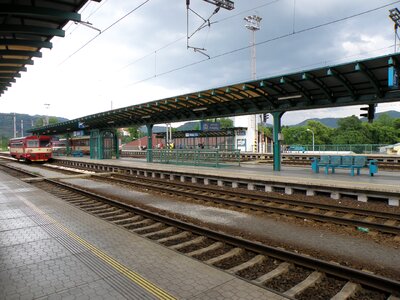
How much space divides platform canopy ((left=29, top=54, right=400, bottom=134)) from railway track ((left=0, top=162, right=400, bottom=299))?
7904 mm

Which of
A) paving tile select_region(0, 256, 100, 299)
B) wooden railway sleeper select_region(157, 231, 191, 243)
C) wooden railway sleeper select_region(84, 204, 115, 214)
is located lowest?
wooden railway sleeper select_region(84, 204, 115, 214)

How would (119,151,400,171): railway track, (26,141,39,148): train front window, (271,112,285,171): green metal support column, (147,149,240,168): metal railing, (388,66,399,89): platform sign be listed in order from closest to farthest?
(388,66,399,89): platform sign → (271,112,285,171): green metal support column → (147,149,240,168): metal railing → (119,151,400,171): railway track → (26,141,39,148): train front window

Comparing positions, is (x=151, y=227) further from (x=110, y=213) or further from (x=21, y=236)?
(x=21, y=236)

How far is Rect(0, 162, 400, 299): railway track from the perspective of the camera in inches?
154

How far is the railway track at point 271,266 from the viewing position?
390 centimetres

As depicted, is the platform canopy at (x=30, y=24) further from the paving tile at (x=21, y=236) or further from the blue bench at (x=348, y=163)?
the blue bench at (x=348, y=163)

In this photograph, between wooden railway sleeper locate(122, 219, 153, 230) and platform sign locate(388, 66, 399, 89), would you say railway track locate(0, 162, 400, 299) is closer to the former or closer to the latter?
wooden railway sleeper locate(122, 219, 153, 230)

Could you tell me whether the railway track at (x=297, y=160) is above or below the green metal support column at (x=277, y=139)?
below

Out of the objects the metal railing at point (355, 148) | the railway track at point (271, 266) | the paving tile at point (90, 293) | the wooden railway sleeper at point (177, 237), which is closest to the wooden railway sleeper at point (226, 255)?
the railway track at point (271, 266)

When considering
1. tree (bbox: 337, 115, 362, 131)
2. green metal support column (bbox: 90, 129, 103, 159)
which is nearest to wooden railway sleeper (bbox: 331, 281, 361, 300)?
green metal support column (bbox: 90, 129, 103, 159)

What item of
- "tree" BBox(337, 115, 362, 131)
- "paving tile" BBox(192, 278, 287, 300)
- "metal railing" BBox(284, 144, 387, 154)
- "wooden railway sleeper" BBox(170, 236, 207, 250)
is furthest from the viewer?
Result: "tree" BBox(337, 115, 362, 131)

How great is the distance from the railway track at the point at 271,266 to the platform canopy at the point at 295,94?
25.9ft

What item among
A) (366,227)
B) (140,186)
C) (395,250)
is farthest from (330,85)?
(140,186)

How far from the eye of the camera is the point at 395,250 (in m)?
5.52
